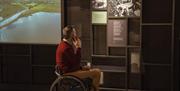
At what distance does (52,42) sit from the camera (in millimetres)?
7207

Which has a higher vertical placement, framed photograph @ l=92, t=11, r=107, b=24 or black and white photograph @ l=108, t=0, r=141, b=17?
black and white photograph @ l=108, t=0, r=141, b=17

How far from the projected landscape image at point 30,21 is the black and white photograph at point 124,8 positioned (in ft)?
3.20

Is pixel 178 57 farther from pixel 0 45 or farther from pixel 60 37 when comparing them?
pixel 0 45

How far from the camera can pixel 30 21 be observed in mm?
7312

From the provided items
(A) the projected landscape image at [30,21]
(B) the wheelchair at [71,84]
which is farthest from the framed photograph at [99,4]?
(B) the wheelchair at [71,84]

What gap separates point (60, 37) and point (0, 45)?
124 cm

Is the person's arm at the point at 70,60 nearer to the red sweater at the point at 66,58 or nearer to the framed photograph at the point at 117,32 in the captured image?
the red sweater at the point at 66,58

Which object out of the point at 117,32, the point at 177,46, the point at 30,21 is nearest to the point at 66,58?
the point at 117,32

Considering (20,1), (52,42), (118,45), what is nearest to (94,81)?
(118,45)

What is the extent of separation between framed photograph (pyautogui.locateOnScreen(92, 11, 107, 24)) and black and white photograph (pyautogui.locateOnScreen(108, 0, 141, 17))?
114 mm

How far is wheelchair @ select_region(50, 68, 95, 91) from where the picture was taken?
232 inches

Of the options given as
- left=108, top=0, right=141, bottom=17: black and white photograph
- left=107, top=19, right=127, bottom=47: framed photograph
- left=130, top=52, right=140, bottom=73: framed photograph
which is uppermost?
left=108, top=0, right=141, bottom=17: black and white photograph

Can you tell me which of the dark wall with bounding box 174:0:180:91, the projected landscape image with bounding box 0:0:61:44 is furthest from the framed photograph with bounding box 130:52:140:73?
the projected landscape image with bounding box 0:0:61:44

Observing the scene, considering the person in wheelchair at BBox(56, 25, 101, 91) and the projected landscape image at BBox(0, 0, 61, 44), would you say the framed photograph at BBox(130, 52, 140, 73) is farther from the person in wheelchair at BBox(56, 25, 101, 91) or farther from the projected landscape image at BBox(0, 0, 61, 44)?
the projected landscape image at BBox(0, 0, 61, 44)
